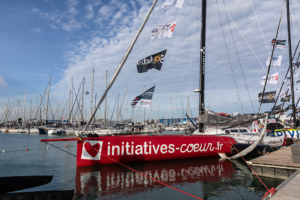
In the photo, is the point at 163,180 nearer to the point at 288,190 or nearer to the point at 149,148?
the point at 149,148

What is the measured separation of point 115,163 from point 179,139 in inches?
154

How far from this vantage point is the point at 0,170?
37.1 feet

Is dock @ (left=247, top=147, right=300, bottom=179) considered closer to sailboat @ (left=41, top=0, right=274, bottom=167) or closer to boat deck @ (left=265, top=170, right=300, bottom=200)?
boat deck @ (left=265, top=170, right=300, bottom=200)

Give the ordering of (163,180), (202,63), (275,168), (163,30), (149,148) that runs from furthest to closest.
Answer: (202,63) → (163,30) → (149,148) → (163,180) → (275,168)

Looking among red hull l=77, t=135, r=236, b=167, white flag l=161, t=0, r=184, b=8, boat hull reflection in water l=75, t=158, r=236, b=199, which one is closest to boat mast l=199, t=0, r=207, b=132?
red hull l=77, t=135, r=236, b=167

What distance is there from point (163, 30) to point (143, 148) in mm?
7182

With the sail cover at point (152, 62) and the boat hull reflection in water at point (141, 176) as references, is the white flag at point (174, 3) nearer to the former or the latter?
the sail cover at point (152, 62)

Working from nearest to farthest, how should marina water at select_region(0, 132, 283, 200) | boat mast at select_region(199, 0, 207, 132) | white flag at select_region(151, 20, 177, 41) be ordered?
marina water at select_region(0, 132, 283, 200), white flag at select_region(151, 20, 177, 41), boat mast at select_region(199, 0, 207, 132)

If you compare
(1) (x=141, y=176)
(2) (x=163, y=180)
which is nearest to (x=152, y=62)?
(1) (x=141, y=176)

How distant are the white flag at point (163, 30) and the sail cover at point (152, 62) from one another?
145cm

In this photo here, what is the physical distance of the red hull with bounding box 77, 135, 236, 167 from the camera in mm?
9906

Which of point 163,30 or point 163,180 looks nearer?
point 163,180

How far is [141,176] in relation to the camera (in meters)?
8.62

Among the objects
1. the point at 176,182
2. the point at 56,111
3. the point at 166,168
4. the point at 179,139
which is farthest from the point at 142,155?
the point at 56,111
